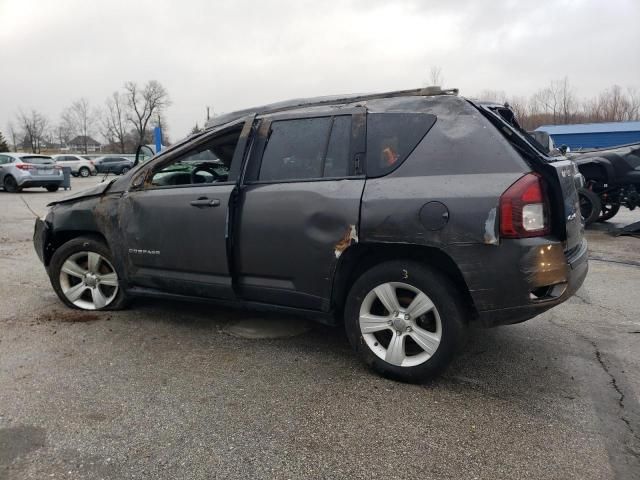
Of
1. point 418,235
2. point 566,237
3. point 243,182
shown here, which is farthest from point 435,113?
point 243,182

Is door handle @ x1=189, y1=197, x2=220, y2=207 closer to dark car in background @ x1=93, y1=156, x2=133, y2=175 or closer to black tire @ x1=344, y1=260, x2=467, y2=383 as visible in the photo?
black tire @ x1=344, y1=260, x2=467, y2=383

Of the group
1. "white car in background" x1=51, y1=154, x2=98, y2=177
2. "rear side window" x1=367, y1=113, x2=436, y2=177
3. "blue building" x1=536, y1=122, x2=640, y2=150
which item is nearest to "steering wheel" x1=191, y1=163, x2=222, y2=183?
"rear side window" x1=367, y1=113, x2=436, y2=177

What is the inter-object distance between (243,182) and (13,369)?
201cm

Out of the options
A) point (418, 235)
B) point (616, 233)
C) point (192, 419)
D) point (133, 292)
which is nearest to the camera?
point (192, 419)

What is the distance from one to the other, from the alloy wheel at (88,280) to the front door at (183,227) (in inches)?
17.4

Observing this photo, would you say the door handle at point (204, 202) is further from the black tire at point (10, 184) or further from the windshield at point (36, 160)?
→ the black tire at point (10, 184)

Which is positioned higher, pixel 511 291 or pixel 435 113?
pixel 435 113

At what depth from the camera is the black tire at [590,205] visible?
9547 mm

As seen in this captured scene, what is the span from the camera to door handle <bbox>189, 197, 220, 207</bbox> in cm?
371

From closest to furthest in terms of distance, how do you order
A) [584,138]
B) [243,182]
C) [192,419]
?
[192,419] → [243,182] → [584,138]

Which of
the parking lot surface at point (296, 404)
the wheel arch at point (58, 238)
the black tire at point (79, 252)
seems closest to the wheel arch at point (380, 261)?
the parking lot surface at point (296, 404)

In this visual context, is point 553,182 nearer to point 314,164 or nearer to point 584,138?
point 314,164

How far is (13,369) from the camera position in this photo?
11.3 ft

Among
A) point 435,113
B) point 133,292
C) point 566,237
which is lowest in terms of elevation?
point 133,292
